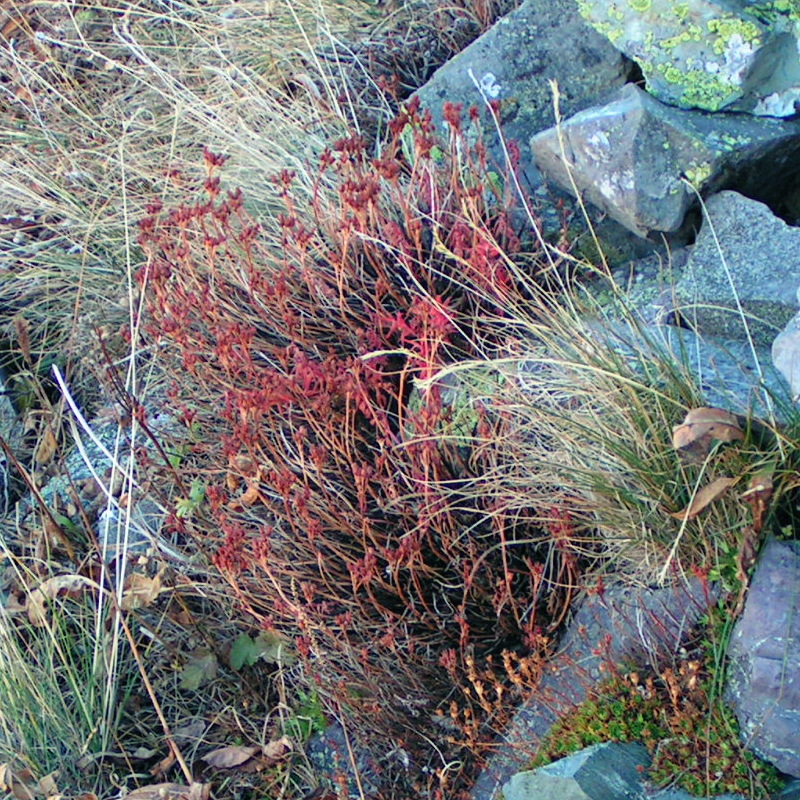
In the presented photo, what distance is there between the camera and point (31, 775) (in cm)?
288

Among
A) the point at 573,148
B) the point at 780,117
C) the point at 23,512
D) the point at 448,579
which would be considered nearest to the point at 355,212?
the point at 573,148

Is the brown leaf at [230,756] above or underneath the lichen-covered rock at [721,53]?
underneath

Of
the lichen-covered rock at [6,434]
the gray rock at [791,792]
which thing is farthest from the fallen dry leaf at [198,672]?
the gray rock at [791,792]

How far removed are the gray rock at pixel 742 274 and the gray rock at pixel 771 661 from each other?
2.56 feet

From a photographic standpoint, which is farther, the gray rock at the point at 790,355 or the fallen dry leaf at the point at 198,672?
the fallen dry leaf at the point at 198,672

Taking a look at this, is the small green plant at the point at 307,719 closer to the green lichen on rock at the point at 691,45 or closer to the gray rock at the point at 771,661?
the gray rock at the point at 771,661

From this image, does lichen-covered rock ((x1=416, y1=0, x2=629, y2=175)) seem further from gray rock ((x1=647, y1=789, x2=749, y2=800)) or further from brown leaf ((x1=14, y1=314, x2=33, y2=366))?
gray rock ((x1=647, y1=789, x2=749, y2=800))

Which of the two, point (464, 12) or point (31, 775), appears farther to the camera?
point (464, 12)

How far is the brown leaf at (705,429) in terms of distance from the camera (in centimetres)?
233

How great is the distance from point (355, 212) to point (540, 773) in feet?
5.82

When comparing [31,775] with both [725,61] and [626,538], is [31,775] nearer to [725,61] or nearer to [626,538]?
[626,538]

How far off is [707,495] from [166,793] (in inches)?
66.4

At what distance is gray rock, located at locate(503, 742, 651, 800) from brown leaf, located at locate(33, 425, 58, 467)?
90.9 inches

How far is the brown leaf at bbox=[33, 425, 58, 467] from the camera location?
3.89m
